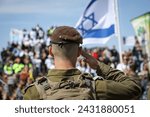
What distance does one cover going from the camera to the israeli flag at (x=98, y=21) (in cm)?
920

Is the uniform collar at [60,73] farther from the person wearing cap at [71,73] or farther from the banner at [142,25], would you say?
the banner at [142,25]

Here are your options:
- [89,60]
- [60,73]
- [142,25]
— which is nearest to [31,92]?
[60,73]

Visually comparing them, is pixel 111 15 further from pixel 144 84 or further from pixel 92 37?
pixel 144 84

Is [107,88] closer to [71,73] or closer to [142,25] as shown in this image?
[71,73]

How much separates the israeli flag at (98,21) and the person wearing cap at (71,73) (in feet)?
21.6

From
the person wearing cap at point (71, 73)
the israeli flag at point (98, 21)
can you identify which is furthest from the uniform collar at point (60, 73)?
the israeli flag at point (98, 21)

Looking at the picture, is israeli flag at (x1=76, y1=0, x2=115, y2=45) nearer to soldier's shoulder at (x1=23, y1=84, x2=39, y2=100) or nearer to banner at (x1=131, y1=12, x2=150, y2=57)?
banner at (x1=131, y1=12, x2=150, y2=57)

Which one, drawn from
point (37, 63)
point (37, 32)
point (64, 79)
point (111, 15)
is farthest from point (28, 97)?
Answer: point (37, 32)

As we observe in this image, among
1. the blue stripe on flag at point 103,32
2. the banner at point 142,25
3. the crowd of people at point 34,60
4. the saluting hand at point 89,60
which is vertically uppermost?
the banner at point 142,25

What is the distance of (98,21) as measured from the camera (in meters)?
9.47

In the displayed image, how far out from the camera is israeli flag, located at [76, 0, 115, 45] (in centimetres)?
920

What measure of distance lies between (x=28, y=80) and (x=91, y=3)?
235 cm

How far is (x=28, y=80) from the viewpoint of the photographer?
1098 centimetres

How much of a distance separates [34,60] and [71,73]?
13.8 m
